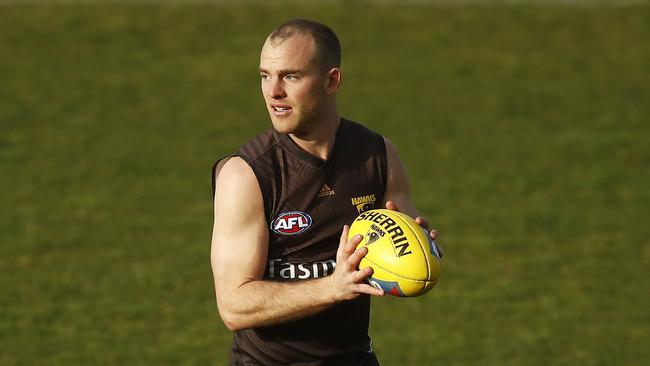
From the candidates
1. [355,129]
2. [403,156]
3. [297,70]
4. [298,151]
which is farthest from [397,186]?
[403,156]

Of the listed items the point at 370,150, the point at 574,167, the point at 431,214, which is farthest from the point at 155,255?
the point at 370,150

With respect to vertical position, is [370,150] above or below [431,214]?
above

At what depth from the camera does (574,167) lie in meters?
21.9

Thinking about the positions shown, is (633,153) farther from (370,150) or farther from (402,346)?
(370,150)

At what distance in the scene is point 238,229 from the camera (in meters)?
6.86

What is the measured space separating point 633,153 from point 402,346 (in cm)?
1052

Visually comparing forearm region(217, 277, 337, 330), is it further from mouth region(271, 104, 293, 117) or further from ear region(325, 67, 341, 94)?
ear region(325, 67, 341, 94)

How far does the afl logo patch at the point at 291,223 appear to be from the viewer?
705 cm

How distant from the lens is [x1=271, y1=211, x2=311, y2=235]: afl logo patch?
7.05 m

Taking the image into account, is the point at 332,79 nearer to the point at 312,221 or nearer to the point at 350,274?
the point at 312,221

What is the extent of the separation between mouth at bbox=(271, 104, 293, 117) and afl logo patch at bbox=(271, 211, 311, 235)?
2.08 feet

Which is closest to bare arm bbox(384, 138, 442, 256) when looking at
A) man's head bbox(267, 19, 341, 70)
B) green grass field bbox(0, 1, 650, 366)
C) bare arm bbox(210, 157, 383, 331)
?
man's head bbox(267, 19, 341, 70)

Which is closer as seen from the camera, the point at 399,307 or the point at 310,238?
the point at 310,238

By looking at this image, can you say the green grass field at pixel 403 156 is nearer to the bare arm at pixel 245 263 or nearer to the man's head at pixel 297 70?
the bare arm at pixel 245 263
